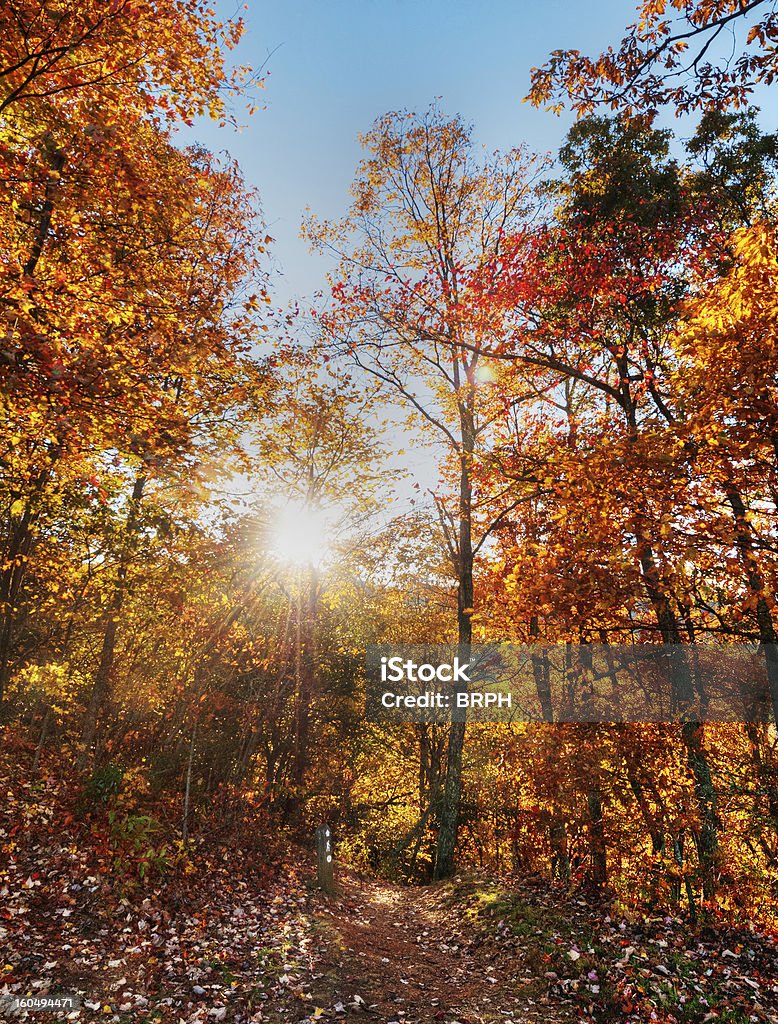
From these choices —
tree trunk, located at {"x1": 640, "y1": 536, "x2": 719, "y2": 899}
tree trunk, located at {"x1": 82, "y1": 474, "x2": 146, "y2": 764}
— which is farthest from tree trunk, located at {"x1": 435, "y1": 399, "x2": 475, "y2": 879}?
tree trunk, located at {"x1": 82, "y1": 474, "x2": 146, "y2": 764}

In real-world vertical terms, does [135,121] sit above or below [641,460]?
above

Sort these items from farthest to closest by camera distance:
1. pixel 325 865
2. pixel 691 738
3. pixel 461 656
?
1. pixel 461 656
2. pixel 325 865
3. pixel 691 738

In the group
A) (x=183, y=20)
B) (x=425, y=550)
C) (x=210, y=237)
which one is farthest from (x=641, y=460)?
(x=210, y=237)

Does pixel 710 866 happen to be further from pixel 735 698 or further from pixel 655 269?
pixel 655 269

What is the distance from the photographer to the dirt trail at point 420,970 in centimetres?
589

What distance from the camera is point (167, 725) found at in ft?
40.5

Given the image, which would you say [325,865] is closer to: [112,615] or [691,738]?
[112,615]

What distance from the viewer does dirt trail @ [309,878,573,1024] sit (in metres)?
5.89

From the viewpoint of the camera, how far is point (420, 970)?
7.34 metres

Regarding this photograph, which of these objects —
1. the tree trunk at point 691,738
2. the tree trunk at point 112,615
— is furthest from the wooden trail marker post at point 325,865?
the tree trunk at point 691,738

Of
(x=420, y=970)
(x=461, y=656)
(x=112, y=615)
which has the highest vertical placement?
(x=112, y=615)

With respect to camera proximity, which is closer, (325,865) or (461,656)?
(325,865)

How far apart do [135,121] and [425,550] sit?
503 inches

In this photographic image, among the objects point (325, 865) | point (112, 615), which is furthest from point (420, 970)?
point (112, 615)
